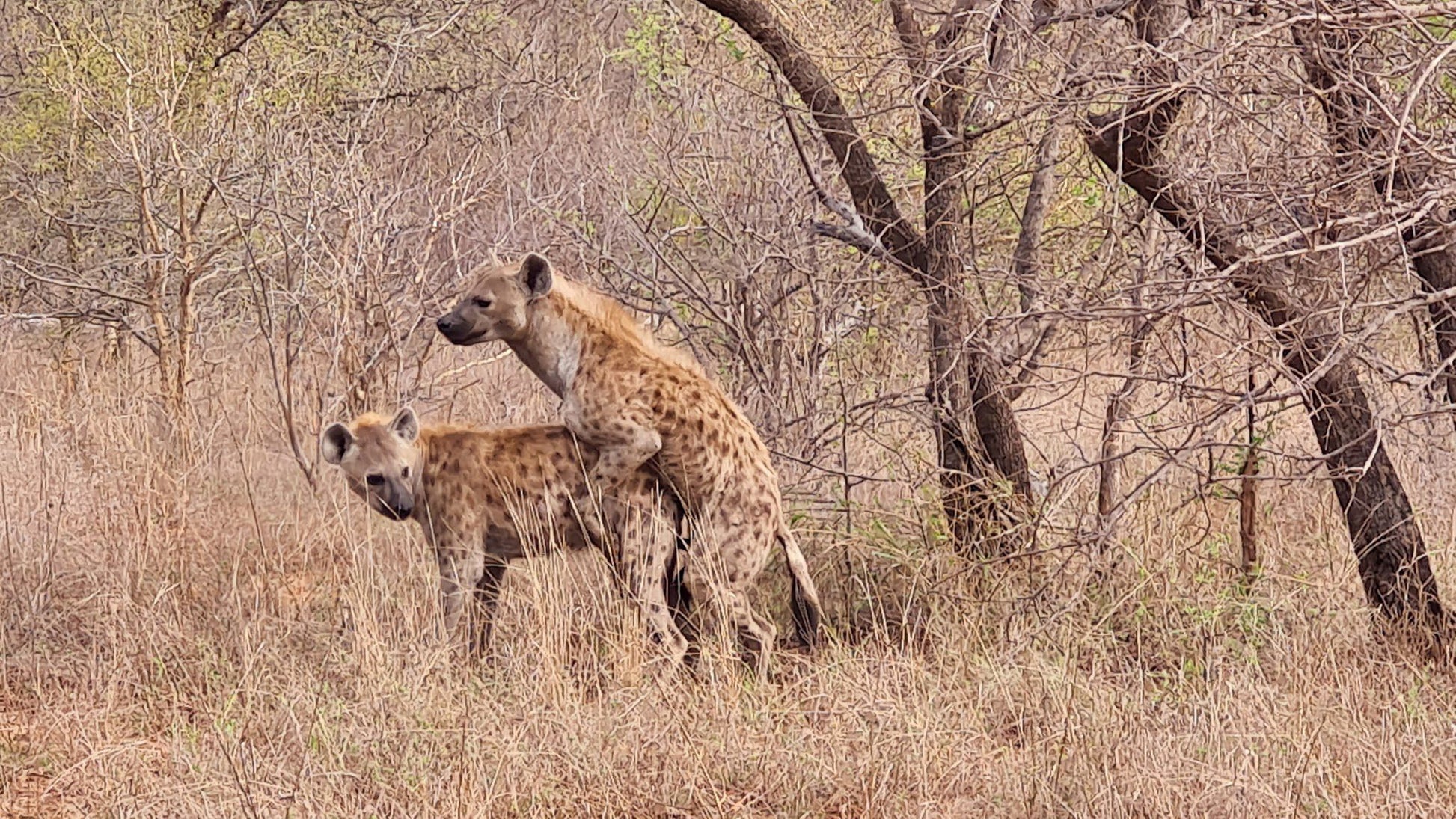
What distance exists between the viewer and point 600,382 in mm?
6062

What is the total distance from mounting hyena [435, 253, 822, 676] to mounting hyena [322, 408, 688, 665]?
0.11 meters

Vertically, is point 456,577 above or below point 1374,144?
below

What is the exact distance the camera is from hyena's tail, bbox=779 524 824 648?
6079 mm

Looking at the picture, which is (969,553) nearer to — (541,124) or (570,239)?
(570,239)

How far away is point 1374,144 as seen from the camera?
4.86 m

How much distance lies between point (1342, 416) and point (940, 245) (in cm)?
148

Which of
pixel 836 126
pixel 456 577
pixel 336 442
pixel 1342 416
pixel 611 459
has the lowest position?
pixel 456 577

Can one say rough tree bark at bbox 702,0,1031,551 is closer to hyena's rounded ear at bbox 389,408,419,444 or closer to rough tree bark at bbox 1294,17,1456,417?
rough tree bark at bbox 1294,17,1456,417

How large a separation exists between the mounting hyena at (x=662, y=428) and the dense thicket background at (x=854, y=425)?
306 mm

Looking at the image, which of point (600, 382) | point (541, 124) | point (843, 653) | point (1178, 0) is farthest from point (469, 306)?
point (541, 124)

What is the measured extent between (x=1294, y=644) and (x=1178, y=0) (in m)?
1.99

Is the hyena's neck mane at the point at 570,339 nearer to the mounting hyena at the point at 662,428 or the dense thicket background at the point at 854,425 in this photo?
the mounting hyena at the point at 662,428

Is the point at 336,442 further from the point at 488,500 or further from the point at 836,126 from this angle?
the point at 836,126

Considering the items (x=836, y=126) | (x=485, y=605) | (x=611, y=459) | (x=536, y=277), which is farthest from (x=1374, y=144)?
Answer: (x=485, y=605)
